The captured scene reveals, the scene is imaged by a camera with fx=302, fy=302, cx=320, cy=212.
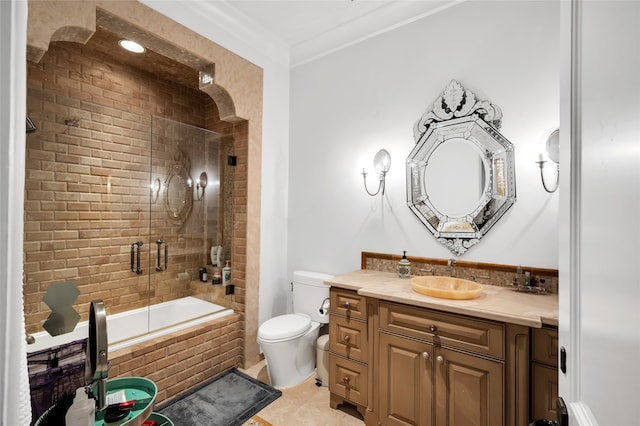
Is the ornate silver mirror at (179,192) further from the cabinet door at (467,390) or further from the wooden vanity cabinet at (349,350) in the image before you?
the cabinet door at (467,390)

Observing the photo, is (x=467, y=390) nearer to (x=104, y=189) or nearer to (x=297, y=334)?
(x=297, y=334)

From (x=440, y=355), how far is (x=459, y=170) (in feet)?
4.17

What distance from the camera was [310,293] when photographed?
8.70 ft

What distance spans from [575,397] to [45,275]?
316 cm

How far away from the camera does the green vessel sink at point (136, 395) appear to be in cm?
118

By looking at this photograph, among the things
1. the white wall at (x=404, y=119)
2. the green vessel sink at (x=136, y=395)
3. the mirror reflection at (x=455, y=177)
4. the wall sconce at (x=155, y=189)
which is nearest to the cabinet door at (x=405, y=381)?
the white wall at (x=404, y=119)

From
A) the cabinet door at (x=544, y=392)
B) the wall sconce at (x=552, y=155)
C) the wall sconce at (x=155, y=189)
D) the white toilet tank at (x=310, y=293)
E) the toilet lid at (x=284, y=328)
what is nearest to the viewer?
the cabinet door at (x=544, y=392)

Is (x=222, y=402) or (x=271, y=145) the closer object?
(x=222, y=402)

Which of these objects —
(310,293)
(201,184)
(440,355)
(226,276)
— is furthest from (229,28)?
(440,355)

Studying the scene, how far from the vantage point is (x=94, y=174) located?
2684 millimetres

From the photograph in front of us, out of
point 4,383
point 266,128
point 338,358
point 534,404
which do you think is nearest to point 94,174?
point 266,128

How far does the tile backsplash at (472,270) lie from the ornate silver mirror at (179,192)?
1775 millimetres

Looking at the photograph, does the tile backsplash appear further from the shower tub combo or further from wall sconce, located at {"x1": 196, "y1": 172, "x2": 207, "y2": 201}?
wall sconce, located at {"x1": 196, "y1": 172, "x2": 207, "y2": 201}

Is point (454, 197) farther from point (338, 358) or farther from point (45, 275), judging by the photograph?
point (45, 275)
